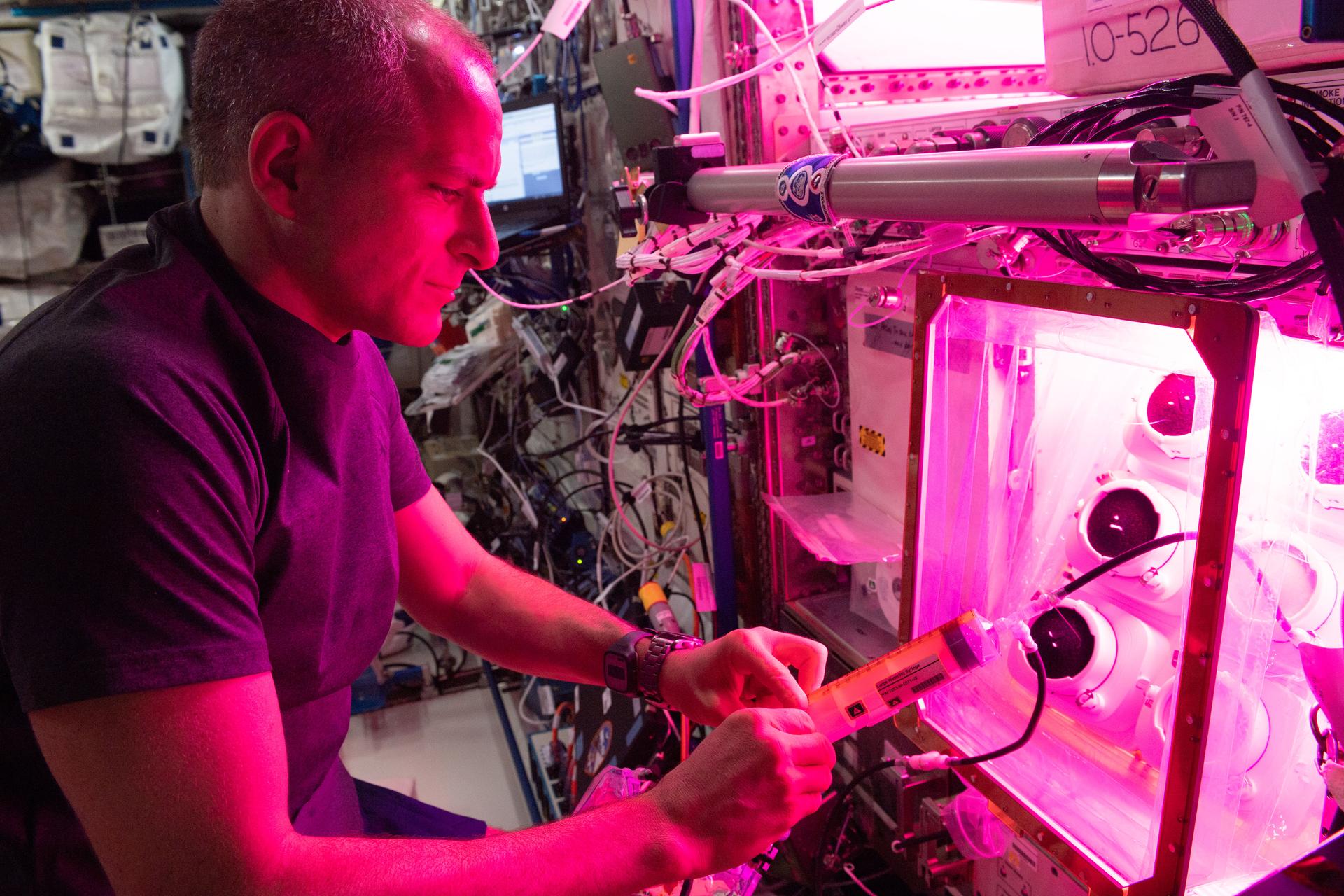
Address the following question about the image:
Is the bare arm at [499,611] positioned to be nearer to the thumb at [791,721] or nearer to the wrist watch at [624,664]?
the wrist watch at [624,664]

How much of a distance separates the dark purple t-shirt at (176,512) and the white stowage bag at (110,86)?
4512 mm

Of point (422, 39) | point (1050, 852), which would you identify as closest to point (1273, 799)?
point (1050, 852)

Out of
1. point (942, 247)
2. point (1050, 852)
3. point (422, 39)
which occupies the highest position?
point (422, 39)

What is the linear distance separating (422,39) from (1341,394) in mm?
996

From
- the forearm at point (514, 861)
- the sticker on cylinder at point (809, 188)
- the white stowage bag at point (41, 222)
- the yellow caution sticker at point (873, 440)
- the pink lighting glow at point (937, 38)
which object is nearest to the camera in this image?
the forearm at point (514, 861)

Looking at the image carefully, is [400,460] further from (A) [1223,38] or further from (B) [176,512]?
(A) [1223,38]

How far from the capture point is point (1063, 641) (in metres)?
1.04

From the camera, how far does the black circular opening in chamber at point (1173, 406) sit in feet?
3.15

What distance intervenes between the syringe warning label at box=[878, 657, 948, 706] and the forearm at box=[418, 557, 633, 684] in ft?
1.61

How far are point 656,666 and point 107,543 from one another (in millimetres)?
762

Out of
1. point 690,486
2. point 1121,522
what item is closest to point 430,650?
point 690,486

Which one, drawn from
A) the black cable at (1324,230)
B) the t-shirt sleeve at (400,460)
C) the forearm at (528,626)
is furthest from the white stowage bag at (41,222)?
the black cable at (1324,230)

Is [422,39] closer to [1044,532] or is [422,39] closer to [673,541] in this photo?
[1044,532]

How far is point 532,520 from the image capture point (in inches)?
130
